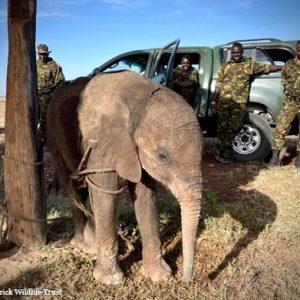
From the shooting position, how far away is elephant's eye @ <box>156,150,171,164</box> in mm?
3281

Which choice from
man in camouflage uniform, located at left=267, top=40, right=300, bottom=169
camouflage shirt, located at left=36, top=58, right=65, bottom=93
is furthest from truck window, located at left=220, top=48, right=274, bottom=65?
camouflage shirt, located at left=36, top=58, right=65, bottom=93

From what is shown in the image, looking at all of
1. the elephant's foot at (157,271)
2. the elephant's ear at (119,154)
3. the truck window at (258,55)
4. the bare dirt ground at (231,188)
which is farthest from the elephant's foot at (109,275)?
the truck window at (258,55)

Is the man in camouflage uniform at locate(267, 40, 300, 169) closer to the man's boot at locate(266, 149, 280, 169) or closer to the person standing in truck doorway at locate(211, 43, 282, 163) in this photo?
the man's boot at locate(266, 149, 280, 169)

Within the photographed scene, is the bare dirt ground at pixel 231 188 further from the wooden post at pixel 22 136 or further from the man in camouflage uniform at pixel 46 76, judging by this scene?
the man in camouflage uniform at pixel 46 76

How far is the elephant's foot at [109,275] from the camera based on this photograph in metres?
3.88

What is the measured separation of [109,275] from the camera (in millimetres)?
3891

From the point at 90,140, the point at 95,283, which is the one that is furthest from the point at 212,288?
the point at 90,140

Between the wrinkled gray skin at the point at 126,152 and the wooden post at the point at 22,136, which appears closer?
the wrinkled gray skin at the point at 126,152

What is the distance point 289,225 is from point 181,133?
8.56 feet

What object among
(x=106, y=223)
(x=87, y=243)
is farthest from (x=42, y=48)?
(x=106, y=223)

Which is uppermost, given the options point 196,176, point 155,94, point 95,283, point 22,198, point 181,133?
point 155,94

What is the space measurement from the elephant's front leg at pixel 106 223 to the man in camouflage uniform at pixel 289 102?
15.1ft

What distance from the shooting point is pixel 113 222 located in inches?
150

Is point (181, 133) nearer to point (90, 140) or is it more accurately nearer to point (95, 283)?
point (90, 140)
